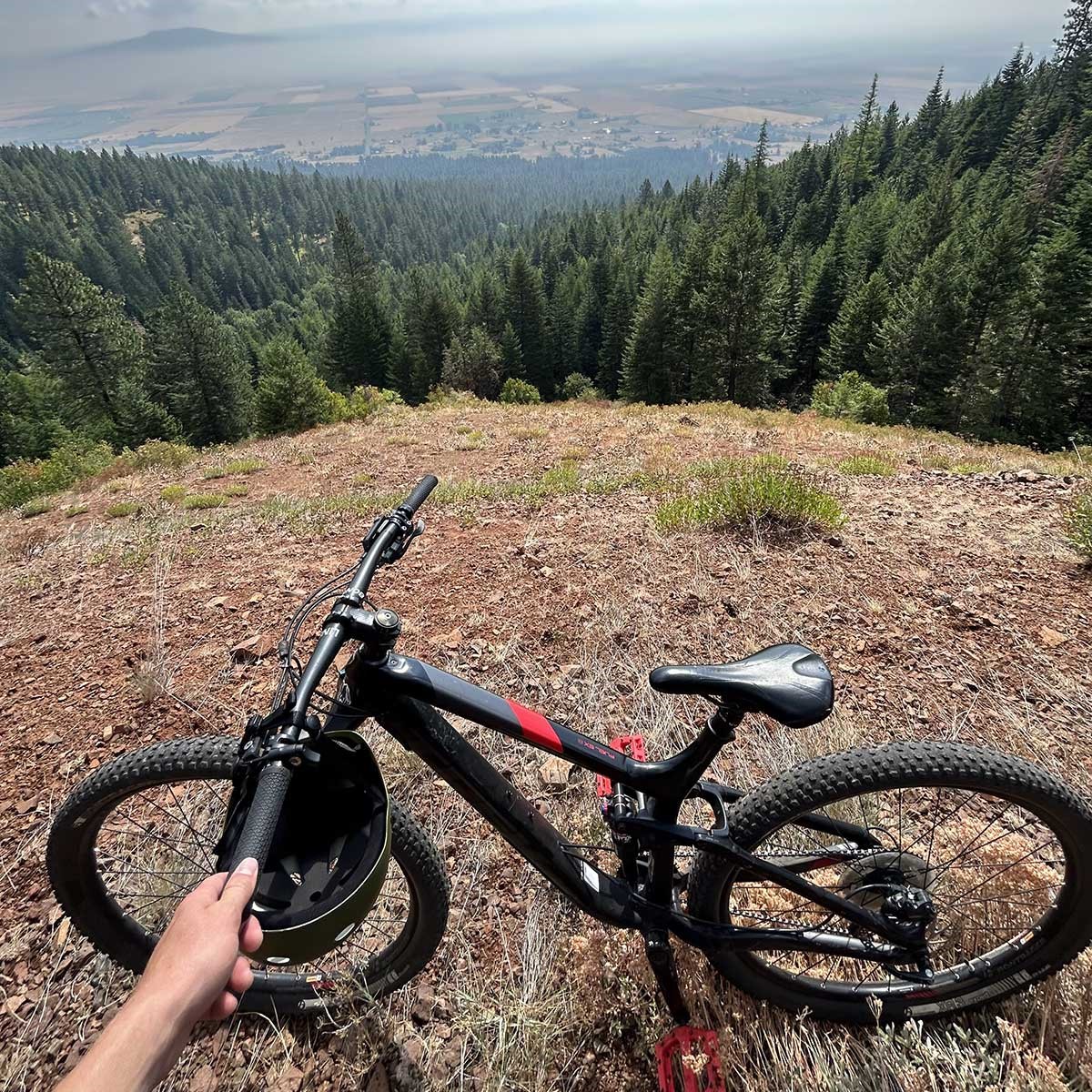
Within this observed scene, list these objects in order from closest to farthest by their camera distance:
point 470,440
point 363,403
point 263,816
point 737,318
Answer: point 263,816
point 470,440
point 363,403
point 737,318

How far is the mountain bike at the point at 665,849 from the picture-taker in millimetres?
1878

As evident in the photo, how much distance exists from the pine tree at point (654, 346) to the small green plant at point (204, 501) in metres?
37.5

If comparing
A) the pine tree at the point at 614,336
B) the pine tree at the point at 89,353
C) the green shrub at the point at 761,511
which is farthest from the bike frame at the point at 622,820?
the pine tree at the point at 614,336

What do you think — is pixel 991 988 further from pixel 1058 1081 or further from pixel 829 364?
pixel 829 364

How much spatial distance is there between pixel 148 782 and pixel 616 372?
184 ft

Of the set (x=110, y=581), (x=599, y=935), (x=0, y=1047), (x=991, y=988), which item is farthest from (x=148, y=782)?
(x=110, y=581)

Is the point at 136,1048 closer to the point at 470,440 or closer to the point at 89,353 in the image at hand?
the point at 470,440

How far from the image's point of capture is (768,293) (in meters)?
34.8

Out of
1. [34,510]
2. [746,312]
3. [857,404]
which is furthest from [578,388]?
[34,510]

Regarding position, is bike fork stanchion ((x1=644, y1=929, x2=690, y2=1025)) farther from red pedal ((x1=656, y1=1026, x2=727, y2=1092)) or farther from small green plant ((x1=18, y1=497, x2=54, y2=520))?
small green plant ((x1=18, y1=497, x2=54, y2=520))

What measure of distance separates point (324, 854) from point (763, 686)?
5.11 feet

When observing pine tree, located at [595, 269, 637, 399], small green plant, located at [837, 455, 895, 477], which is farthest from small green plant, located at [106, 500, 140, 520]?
pine tree, located at [595, 269, 637, 399]

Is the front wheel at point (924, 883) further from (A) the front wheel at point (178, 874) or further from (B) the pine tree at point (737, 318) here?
(B) the pine tree at point (737, 318)

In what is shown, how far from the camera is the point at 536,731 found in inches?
82.3
